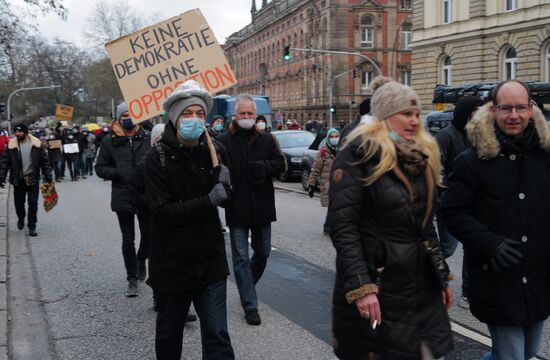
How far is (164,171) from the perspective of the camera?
3846 millimetres

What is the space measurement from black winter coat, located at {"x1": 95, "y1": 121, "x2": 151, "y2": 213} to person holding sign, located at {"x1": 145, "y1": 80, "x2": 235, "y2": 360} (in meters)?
2.98

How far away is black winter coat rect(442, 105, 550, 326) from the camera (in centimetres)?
338

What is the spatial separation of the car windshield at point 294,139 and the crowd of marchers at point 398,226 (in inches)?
673

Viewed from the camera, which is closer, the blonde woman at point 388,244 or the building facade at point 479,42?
the blonde woman at point 388,244

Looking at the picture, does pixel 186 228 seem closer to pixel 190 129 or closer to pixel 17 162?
pixel 190 129

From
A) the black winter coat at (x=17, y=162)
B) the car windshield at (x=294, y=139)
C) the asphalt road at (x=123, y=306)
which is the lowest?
the asphalt road at (x=123, y=306)

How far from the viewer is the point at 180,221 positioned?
12.5 feet

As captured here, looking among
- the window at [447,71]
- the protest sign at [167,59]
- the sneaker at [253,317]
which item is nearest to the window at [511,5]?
the window at [447,71]

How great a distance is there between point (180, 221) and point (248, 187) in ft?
6.96

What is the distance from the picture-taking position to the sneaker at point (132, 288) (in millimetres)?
6875

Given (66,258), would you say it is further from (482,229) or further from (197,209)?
(482,229)

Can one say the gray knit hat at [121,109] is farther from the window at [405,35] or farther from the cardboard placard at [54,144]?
the window at [405,35]

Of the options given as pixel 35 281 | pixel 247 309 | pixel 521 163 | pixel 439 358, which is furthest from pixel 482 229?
pixel 35 281

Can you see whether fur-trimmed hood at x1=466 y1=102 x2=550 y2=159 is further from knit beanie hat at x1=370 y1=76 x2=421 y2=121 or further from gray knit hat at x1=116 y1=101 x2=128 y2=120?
gray knit hat at x1=116 y1=101 x2=128 y2=120
